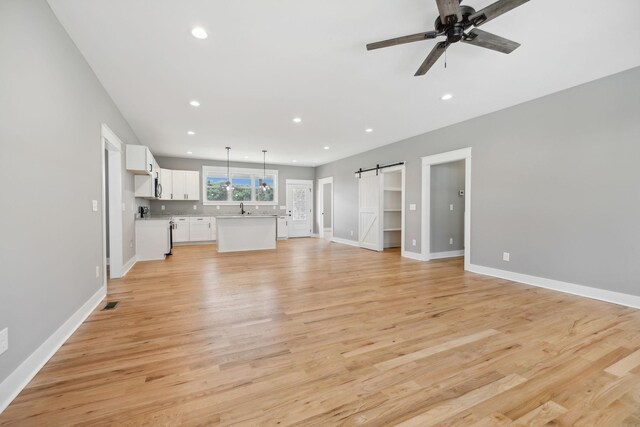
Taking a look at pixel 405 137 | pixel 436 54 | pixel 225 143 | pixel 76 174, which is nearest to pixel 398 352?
pixel 436 54

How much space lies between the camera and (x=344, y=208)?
853 centimetres

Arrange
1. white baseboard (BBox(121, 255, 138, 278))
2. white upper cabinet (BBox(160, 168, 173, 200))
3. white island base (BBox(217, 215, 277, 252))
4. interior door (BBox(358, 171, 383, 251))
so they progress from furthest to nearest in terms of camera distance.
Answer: white upper cabinet (BBox(160, 168, 173, 200)) < interior door (BBox(358, 171, 383, 251)) < white island base (BBox(217, 215, 277, 252)) < white baseboard (BBox(121, 255, 138, 278))

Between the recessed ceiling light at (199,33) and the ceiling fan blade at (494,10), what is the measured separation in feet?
7.15

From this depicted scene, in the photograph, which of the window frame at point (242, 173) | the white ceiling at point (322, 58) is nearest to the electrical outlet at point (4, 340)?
the white ceiling at point (322, 58)

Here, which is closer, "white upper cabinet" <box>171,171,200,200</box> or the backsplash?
Answer: "white upper cabinet" <box>171,171,200,200</box>

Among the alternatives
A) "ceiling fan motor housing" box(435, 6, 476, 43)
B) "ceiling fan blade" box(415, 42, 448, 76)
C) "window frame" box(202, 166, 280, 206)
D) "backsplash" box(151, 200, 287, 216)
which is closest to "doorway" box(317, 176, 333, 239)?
"window frame" box(202, 166, 280, 206)

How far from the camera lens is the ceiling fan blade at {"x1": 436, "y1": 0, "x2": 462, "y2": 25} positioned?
1825mm

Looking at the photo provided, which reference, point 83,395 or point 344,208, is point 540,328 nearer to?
point 83,395

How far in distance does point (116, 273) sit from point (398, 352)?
4389 mm

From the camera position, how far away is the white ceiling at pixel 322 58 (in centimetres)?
217

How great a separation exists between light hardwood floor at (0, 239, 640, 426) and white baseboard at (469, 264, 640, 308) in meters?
0.17

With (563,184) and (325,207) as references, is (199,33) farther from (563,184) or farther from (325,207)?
(325,207)

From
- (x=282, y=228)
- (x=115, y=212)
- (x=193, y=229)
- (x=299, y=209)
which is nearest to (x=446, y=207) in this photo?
(x=282, y=228)

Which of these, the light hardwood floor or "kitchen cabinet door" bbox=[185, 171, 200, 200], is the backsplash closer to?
"kitchen cabinet door" bbox=[185, 171, 200, 200]
